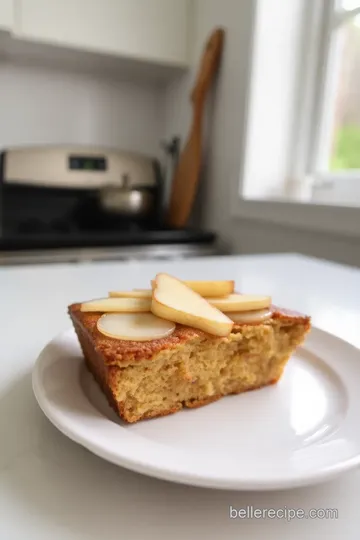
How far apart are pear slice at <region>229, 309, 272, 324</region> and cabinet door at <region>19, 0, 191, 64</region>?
1483 millimetres

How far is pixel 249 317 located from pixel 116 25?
1580 mm

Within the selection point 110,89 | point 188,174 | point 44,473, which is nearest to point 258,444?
point 44,473

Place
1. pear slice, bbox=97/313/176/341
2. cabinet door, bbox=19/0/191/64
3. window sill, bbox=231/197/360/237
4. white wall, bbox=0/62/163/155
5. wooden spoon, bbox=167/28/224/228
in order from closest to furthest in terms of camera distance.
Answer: pear slice, bbox=97/313/176/341 → window sill, bbox=231/197/360/237 → cabinet door, bbox=19/0/191/64 → wooden spoon, bbox=167/28/224/228 → white wall, bbox=0/62/163/155

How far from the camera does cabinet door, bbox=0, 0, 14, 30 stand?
1.43 metres

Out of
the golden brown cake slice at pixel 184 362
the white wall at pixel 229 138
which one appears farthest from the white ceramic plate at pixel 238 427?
the white wall at pixel 229 138

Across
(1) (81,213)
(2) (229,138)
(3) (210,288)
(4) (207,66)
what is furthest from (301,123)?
(3) (210,288)

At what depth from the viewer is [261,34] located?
1.43 m

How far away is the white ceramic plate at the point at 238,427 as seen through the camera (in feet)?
0.85

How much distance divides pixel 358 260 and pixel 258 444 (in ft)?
3.06

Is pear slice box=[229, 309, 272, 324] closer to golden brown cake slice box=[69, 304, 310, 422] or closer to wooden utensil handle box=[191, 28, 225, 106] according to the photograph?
golden brown cake slice box=[69, 304, 310, 422]

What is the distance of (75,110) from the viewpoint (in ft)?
6.19

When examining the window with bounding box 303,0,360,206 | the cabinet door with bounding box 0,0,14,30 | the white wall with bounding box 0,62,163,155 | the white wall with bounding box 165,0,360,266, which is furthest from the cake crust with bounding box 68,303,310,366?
the white wall with bounding box 0,62,163,155

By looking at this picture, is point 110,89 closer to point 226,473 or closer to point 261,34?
point 261,34

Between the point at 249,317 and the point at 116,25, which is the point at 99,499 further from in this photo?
the point at 116,25
